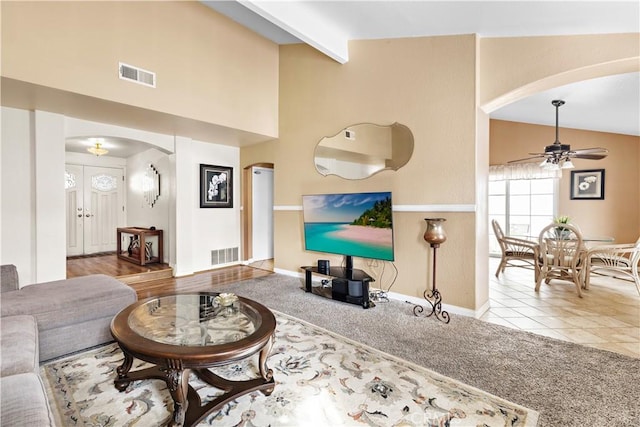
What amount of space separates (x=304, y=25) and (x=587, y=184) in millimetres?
6055

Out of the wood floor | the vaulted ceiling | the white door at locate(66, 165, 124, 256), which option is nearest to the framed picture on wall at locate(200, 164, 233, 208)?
the wood floor

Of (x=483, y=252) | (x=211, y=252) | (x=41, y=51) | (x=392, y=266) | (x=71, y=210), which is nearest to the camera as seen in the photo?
(x=41, y=51)

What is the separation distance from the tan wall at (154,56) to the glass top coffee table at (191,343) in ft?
8.39

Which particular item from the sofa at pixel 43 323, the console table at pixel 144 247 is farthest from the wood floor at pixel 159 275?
the sofa at pixel 43 323

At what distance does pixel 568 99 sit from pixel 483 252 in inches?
110

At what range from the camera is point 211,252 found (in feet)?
17.9

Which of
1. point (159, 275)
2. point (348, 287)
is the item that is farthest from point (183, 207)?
point (348, 287)

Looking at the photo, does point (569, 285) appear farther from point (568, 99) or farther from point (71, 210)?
point (71, 210)

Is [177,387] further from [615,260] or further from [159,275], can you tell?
[615,260]

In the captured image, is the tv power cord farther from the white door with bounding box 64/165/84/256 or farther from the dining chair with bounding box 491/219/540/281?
the white door with bounding box 64/165/84/256

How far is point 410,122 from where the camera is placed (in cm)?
355

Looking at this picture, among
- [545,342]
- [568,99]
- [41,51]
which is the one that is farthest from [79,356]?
[568,99]

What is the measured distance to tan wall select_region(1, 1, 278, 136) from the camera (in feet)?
9.18

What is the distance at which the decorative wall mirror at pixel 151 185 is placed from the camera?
5777 millimetres
